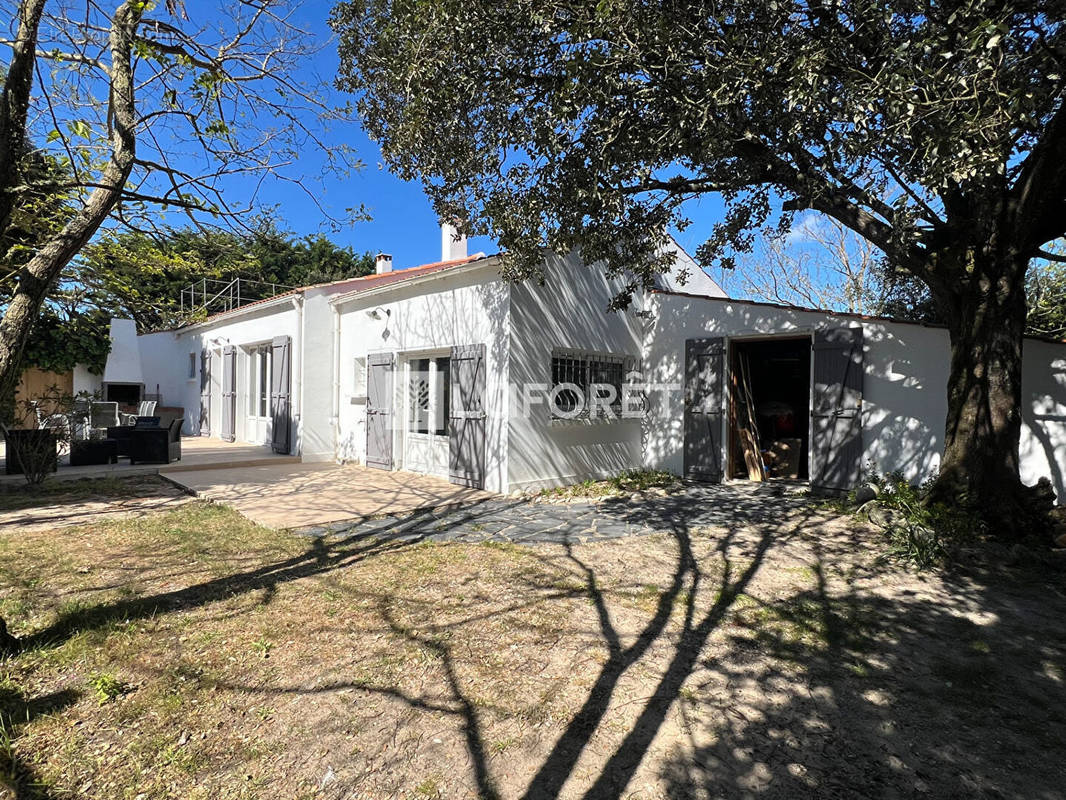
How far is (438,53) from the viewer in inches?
200

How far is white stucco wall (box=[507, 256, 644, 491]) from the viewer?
26.9 ft

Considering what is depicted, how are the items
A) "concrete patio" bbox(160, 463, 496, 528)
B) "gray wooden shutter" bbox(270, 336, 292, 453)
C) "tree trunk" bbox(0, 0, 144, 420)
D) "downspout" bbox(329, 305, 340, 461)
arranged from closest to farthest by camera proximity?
1. "tree trunk" bbox(0, 0, 144, 420)
2. "concrete patio" bbox(160, 463, 496, 528)
3. "downspout" bbox(329, 305, 340, 461)
4. "gray wooden shutter" bbox(270, 336, 292, 453)

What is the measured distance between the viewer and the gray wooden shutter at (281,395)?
11.3 m

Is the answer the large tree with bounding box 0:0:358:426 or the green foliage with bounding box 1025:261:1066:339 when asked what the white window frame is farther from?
the green foliage with bounding box 1025:261:1066:339

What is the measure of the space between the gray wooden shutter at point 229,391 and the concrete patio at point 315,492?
4616mm

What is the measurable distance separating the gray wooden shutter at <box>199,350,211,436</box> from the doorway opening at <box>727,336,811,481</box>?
46.9 ft

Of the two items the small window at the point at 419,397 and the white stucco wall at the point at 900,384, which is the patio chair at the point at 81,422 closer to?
the small window at the point at 419,397

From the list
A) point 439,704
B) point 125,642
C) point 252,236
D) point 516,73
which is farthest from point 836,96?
point 125,642

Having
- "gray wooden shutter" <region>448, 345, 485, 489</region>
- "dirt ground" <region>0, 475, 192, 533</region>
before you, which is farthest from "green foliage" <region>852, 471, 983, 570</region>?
"dirt ground" <region>0, 475, 192, 533</region>

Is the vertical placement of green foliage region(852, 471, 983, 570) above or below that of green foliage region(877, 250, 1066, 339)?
below

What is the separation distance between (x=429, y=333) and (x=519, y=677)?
23.3ft

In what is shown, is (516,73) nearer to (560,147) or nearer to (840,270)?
(560,147)

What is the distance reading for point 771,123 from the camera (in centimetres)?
531

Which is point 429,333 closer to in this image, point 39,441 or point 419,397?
point 419,397
